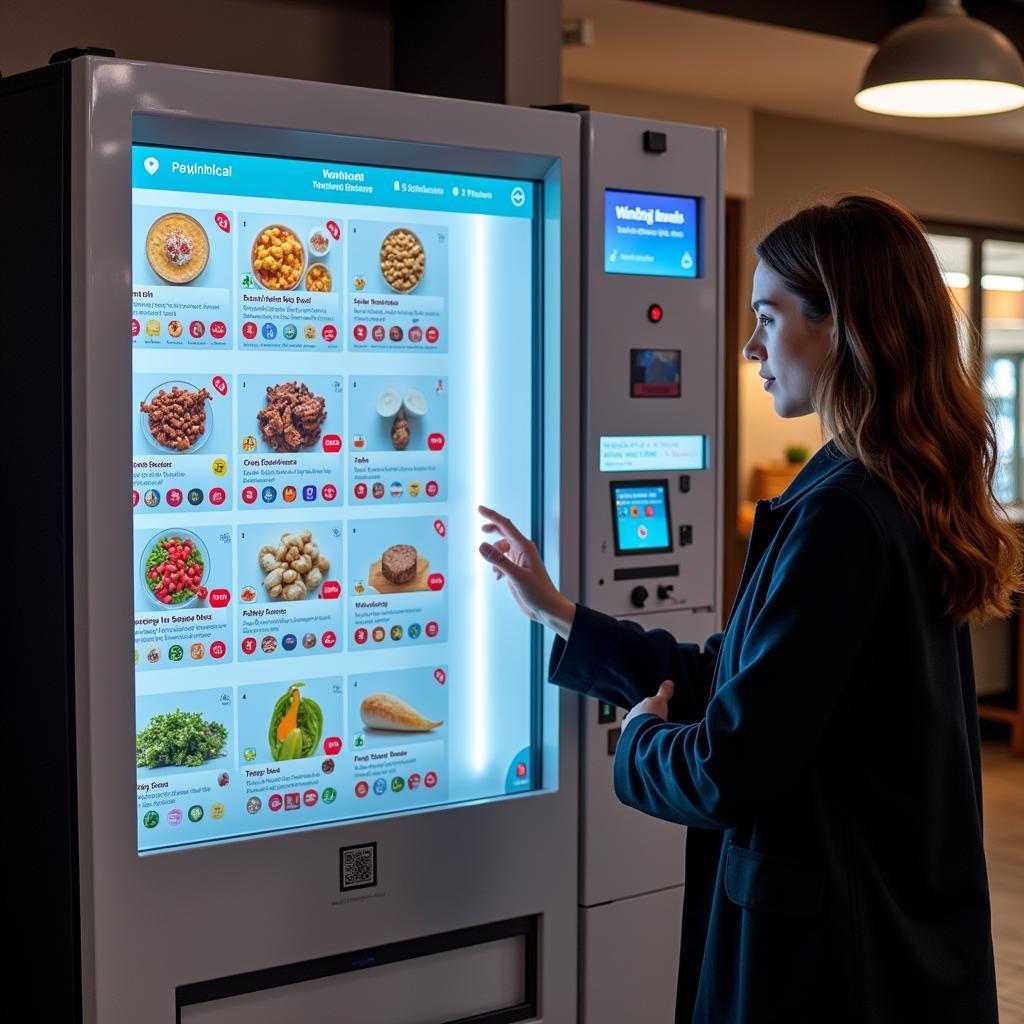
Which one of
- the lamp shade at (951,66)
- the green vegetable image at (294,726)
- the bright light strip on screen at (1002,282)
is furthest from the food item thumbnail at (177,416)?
the bright light strip on screen at (1002,282)

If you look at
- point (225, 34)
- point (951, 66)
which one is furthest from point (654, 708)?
point (951, 66)

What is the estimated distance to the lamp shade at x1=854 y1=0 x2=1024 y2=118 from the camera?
9.09ft

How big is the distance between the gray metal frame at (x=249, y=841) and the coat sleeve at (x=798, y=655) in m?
0.68

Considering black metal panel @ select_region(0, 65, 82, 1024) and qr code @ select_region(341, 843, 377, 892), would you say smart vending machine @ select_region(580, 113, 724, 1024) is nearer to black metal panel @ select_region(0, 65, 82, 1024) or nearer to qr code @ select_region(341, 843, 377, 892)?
qr code @ select_region(341, 843, 377, 892)

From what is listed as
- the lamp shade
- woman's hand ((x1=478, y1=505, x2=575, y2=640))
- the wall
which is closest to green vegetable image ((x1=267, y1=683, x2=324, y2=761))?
woman's hand ((x1=478, y1=505, x2=575, y2=640))

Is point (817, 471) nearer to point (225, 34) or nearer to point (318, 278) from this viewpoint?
point (318, 278)

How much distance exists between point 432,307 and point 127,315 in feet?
1.54

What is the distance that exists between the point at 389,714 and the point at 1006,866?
2871 mm

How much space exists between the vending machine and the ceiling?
2.14 meters

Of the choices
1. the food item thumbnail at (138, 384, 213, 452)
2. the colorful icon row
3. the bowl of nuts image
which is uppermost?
the bowl of nuts image

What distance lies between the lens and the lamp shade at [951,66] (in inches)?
109

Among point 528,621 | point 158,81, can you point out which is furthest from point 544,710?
point 158,81

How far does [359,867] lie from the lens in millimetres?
1910

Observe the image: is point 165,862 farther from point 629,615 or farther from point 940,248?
point 940,248
